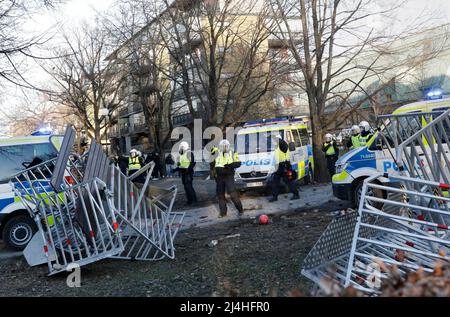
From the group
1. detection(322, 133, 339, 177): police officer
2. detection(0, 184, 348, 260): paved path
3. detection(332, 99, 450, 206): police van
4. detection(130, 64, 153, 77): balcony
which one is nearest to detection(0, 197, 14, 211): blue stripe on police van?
detection(0, 184, 348, 260): paved path

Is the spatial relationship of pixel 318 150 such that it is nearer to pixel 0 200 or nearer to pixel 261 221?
pixel 261 221

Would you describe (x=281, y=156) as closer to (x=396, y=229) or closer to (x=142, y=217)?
(x=142, y=217)

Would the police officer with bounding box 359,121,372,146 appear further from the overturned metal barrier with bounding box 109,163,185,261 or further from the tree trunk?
the overturned metal barrier with bounding box 109,163,185,261

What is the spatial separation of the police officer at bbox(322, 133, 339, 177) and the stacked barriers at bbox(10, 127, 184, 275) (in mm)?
8635

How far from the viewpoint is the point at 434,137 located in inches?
192

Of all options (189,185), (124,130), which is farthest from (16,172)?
(124,130)

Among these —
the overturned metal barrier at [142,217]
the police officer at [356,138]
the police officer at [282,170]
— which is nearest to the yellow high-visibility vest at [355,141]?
the police officer at [356,138]

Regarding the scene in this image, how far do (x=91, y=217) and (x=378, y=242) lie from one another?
359cm

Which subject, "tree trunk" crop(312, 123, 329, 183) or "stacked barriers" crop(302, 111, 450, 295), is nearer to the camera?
"stacked barriers" crop(302, 111, 450, 295)

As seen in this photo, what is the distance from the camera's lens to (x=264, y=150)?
12195 mm

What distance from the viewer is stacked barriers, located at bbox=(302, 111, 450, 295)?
3314 mm

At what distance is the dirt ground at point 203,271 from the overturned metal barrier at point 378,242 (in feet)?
1.41

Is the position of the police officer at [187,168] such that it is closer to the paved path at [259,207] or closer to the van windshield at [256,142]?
the paved path at [259,207]
